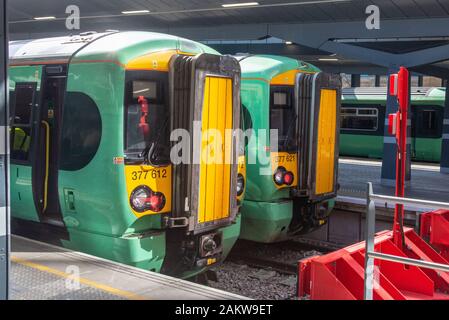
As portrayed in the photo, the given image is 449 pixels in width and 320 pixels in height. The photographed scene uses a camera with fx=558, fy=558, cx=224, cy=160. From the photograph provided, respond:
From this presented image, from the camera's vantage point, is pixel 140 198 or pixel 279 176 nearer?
pixel 140 198

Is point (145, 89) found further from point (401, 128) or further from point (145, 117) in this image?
point (401, 128)

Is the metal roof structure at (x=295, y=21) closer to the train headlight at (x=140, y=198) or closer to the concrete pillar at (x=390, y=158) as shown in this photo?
the concrete pillar at (x=390, y=158)

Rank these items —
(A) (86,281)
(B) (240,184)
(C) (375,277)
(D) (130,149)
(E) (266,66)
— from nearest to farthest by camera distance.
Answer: (A) (86,281)
(C) (375,277)
(D) (130,149)
(B) (240,184)
(E) (266,66)

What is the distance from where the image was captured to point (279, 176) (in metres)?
7.79

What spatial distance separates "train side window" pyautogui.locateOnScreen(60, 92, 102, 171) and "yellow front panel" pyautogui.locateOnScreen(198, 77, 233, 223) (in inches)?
43.1

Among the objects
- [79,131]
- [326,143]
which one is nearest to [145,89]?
[79,131]

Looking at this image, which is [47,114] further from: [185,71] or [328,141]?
[328,141]

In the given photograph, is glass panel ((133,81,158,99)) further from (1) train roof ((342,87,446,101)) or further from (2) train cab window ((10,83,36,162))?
(1) train roof ((342,87,446,101))

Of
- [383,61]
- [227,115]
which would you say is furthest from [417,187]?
[227,115]

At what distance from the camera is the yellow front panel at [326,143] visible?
808 centimetres

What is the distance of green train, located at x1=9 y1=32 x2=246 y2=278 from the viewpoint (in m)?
5.38

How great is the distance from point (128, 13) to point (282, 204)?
22.6 ft

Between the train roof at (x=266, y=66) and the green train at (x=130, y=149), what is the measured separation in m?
1.66

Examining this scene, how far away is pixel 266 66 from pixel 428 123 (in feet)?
40.7
